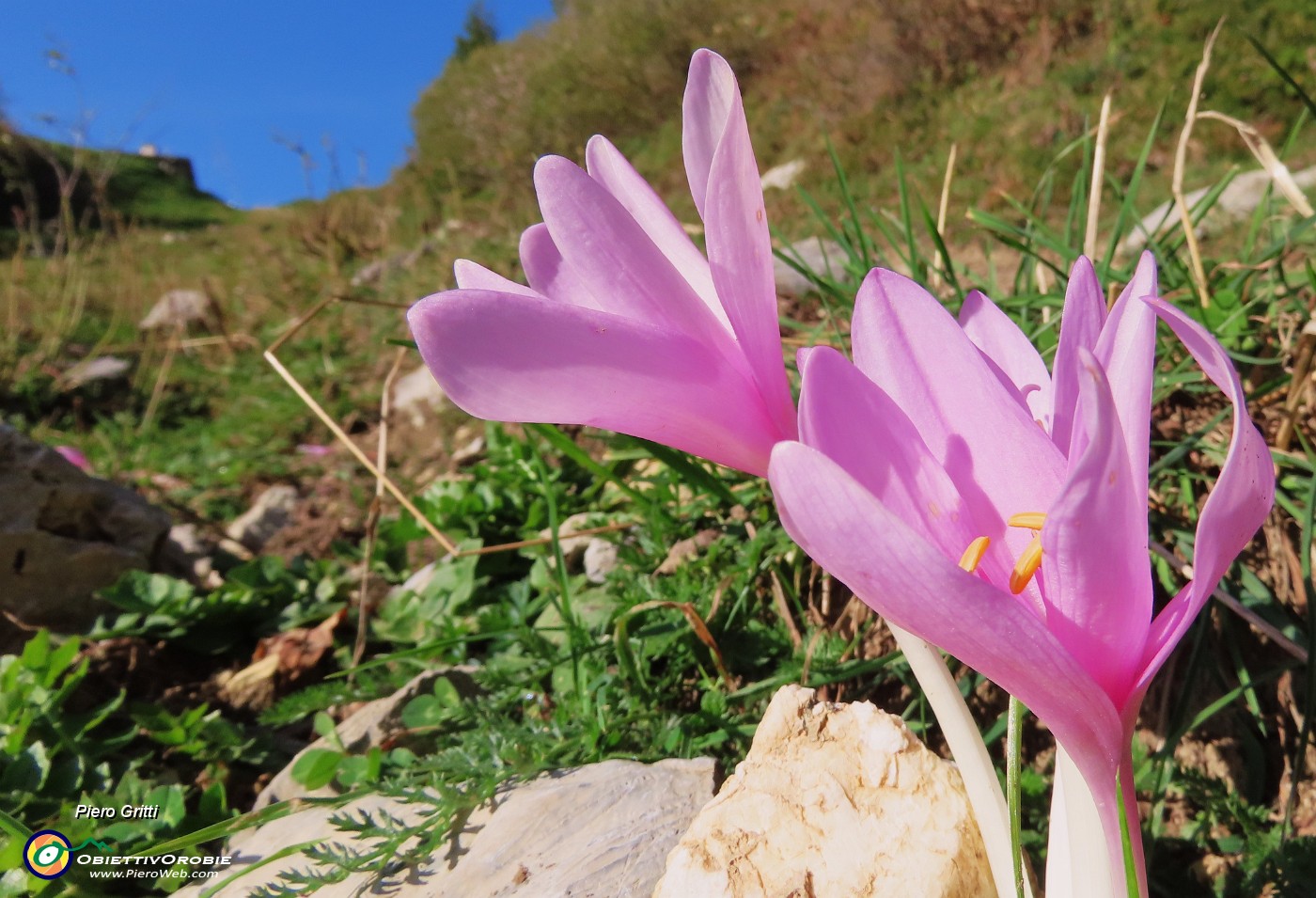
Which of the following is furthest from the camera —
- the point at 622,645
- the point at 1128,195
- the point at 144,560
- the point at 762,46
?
the point at 762,46

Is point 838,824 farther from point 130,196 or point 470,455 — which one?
point 130,196

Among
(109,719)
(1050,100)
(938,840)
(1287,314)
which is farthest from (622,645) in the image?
(1050,100)

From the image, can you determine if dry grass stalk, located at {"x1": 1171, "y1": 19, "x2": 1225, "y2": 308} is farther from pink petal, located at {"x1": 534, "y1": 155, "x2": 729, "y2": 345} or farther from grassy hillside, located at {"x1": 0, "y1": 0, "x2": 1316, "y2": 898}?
pink petal, located at {"x1": 534, "y1": 155, "x2": 729, "y2": 345}

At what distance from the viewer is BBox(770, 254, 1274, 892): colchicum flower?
0.37m

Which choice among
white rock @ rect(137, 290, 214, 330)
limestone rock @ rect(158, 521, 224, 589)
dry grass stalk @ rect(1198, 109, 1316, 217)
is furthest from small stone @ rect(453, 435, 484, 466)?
white rock @ rect(137, 290, 214, 330)

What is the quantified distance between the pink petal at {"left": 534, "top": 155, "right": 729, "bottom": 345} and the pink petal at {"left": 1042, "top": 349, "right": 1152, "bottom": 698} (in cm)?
25

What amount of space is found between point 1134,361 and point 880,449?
0.50ft

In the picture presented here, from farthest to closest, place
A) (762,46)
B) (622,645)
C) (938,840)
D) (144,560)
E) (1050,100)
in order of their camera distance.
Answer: (762,46) < (1050,100) < (144,560) < (622,645) < (938,840)

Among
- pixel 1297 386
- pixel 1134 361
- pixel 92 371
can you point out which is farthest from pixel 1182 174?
pixel 92 371

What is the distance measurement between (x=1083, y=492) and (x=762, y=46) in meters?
12.0

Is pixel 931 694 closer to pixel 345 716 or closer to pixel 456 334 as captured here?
pixel 456 334

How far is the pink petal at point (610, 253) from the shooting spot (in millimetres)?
525

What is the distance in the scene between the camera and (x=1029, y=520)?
1.45ft

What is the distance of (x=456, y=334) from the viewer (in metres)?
0.44
